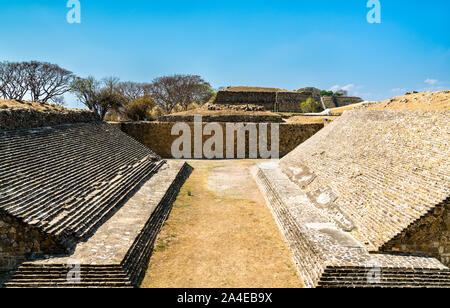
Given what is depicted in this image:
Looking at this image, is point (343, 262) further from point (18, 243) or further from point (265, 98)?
point (265, 98)

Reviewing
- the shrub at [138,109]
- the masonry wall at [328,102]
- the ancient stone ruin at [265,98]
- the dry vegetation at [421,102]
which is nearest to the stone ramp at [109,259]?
the dry vegetation at [421,102]

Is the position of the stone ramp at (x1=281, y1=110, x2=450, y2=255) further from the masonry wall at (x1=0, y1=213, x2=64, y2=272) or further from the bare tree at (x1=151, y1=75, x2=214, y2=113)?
the bare tree at (x1=151, y1=75, x2=214, y2=113)

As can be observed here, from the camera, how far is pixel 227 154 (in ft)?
61.7

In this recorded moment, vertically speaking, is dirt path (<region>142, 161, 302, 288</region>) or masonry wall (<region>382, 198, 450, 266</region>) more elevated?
masonry wall (<region>382, 198, 450, 266</region>)

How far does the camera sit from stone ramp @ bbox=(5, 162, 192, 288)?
4.65 m

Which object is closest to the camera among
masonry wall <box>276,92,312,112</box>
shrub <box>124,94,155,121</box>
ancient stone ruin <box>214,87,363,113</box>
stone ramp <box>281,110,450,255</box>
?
stone ramp <box>281,110,450,255</box>

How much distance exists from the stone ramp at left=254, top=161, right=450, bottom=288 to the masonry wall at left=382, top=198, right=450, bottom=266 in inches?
7.0

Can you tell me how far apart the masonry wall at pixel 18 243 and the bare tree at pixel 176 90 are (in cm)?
3412

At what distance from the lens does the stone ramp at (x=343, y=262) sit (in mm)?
4762

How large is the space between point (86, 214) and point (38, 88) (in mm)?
27744

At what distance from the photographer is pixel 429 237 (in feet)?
17.7

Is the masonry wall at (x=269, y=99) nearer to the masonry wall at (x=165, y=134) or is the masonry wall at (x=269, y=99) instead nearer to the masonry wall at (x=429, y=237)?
the masonry wall at (x=165, y=134)

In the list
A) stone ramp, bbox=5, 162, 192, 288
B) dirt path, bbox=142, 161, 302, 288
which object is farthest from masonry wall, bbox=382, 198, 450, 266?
stone ramp, bbox=5, 162, 192, 288
